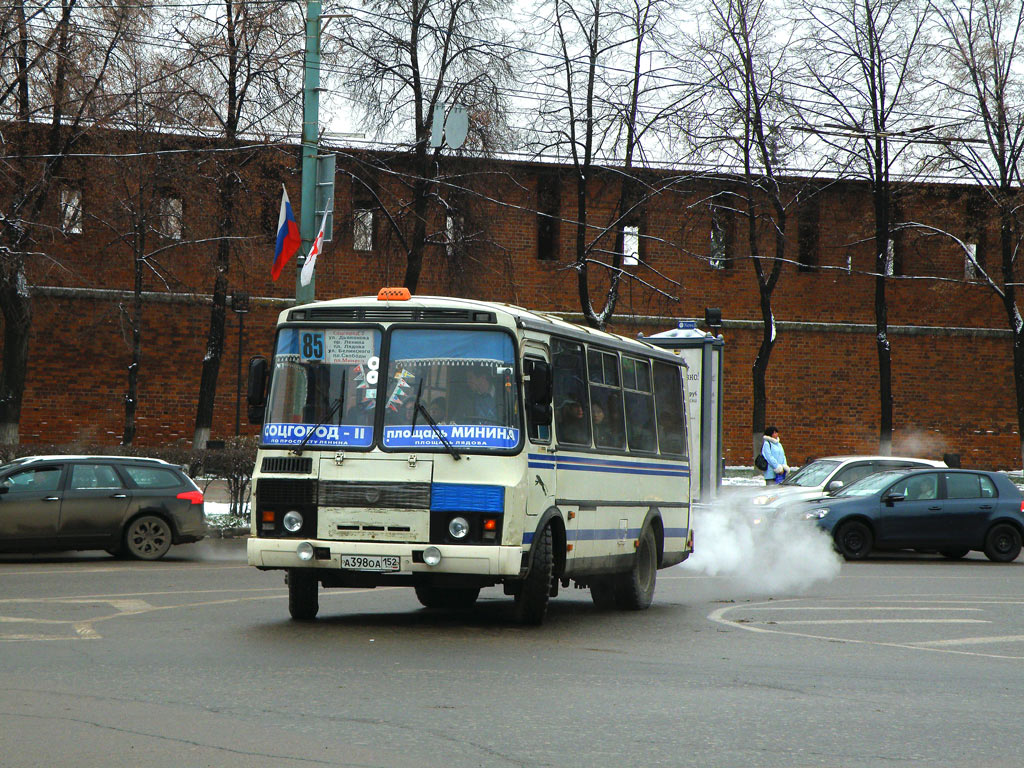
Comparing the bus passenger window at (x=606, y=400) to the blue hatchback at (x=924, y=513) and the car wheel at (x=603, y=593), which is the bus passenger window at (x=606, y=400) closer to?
the car wheel at (x=603, y=593)

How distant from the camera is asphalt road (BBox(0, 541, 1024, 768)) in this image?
21.2ft

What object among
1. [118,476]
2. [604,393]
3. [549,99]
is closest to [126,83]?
[549,99]

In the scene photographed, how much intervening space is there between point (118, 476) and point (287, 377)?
8176 mm

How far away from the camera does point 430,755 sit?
20.6ft

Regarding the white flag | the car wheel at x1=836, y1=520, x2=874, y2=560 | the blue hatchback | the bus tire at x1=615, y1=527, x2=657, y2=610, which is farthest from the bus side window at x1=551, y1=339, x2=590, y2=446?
the car wheel at x1=836, y1=520, x2=874, y2=560

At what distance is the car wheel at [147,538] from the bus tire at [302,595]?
7458mm

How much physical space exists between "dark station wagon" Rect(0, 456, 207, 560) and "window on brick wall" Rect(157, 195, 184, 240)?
521 inches

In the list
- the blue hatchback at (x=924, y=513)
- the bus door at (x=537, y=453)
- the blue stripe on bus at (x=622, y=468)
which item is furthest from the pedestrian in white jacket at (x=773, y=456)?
the bus door at (x=537, y=453)

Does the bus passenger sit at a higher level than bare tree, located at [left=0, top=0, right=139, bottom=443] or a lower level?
lower

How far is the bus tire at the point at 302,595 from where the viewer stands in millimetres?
11305

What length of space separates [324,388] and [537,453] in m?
1.79

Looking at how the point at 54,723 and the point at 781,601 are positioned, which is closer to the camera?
the point at 54,723

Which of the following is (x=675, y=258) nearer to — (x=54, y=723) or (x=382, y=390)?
(x=382, y=390)

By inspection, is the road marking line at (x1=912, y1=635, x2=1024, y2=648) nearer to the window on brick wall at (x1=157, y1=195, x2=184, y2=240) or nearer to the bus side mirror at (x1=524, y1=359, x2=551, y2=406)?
the bus side mirror at (x1=524, y1=359, x2=551, y2=406)
